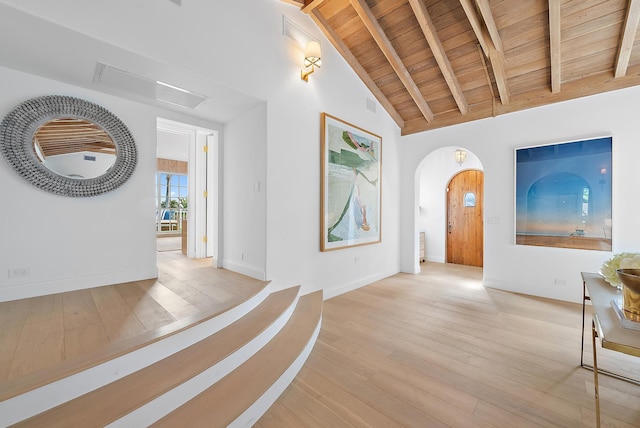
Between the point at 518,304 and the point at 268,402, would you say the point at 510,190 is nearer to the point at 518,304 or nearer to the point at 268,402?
the point at 518,304

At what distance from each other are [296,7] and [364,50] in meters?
1.20

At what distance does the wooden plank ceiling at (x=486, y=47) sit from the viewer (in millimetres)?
2992

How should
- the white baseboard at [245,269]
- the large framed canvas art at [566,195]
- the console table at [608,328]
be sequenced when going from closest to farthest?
the console table at [608,328]
the white baseboard at [245,269]
the large framed canvas art at [566,195]

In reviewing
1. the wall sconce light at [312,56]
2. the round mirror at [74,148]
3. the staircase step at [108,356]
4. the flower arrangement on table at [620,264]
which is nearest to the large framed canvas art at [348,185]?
the wall sconce light at [312,56]

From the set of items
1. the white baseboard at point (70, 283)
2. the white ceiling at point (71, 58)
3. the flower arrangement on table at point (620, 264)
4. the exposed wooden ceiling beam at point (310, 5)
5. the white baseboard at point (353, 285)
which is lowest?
the white baseboard at point (353, 285)

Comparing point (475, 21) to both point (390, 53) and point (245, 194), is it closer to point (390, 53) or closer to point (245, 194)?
point (390, 53)

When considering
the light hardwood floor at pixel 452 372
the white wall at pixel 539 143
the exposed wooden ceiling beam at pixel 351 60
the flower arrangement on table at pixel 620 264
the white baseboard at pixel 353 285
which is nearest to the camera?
the flower arrangement on table at pixel 620 264

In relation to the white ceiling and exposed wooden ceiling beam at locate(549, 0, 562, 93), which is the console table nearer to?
exposed wooden ceiling beam at locate(549, 0, 562, 93)

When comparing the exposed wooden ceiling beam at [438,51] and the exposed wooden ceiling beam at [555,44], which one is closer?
the exposed wooden ceiling beam at [555,44]

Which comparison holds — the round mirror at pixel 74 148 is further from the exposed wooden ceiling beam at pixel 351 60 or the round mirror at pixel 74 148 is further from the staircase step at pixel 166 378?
the exposed wooden ceiling beam at pixel 351 60

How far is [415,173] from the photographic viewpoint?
208 inches

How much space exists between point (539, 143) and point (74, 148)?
617 centimetres


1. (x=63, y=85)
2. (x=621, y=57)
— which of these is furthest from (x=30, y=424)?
(x=621, y=57)

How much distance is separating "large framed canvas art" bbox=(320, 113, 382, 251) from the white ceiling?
4.48 ft
